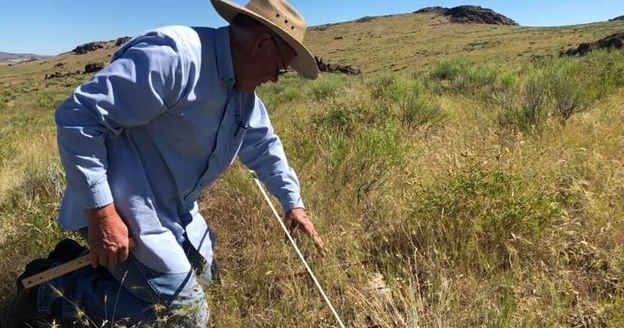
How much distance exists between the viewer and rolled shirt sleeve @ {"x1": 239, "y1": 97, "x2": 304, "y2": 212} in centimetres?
268

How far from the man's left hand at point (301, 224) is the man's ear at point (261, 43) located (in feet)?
2.85

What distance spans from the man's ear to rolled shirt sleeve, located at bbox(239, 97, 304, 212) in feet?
1.84

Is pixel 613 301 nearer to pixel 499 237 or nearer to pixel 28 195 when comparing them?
pixel 499 237

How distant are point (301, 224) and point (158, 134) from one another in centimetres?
82

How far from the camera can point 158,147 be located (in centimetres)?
224

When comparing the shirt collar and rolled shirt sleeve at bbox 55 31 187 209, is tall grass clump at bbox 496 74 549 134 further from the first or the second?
rolled shirt sleeve at bbox 55 31 187 209

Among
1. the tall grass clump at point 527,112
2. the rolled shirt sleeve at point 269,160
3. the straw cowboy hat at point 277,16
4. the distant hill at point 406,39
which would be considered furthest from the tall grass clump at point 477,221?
the distant hill at point 406,39

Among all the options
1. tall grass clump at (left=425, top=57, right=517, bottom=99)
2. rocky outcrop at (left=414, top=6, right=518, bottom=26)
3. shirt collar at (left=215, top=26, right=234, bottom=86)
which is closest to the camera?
shirt collar at (left=215, top=26, right=234, bottom=86)

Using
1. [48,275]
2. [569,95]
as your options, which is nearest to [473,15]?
[569,95]

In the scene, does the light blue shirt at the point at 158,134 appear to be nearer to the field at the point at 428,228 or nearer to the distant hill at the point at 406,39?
the field at the point at 428,228

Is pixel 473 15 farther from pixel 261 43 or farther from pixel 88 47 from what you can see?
pixel 261 43

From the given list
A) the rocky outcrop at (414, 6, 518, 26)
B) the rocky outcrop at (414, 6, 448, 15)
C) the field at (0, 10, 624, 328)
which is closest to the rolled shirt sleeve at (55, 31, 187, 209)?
the field at (0, 10, 624, 328)

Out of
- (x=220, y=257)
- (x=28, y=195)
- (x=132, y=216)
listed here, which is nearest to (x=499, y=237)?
(x=220, y=257)

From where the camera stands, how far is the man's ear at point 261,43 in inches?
81.3
